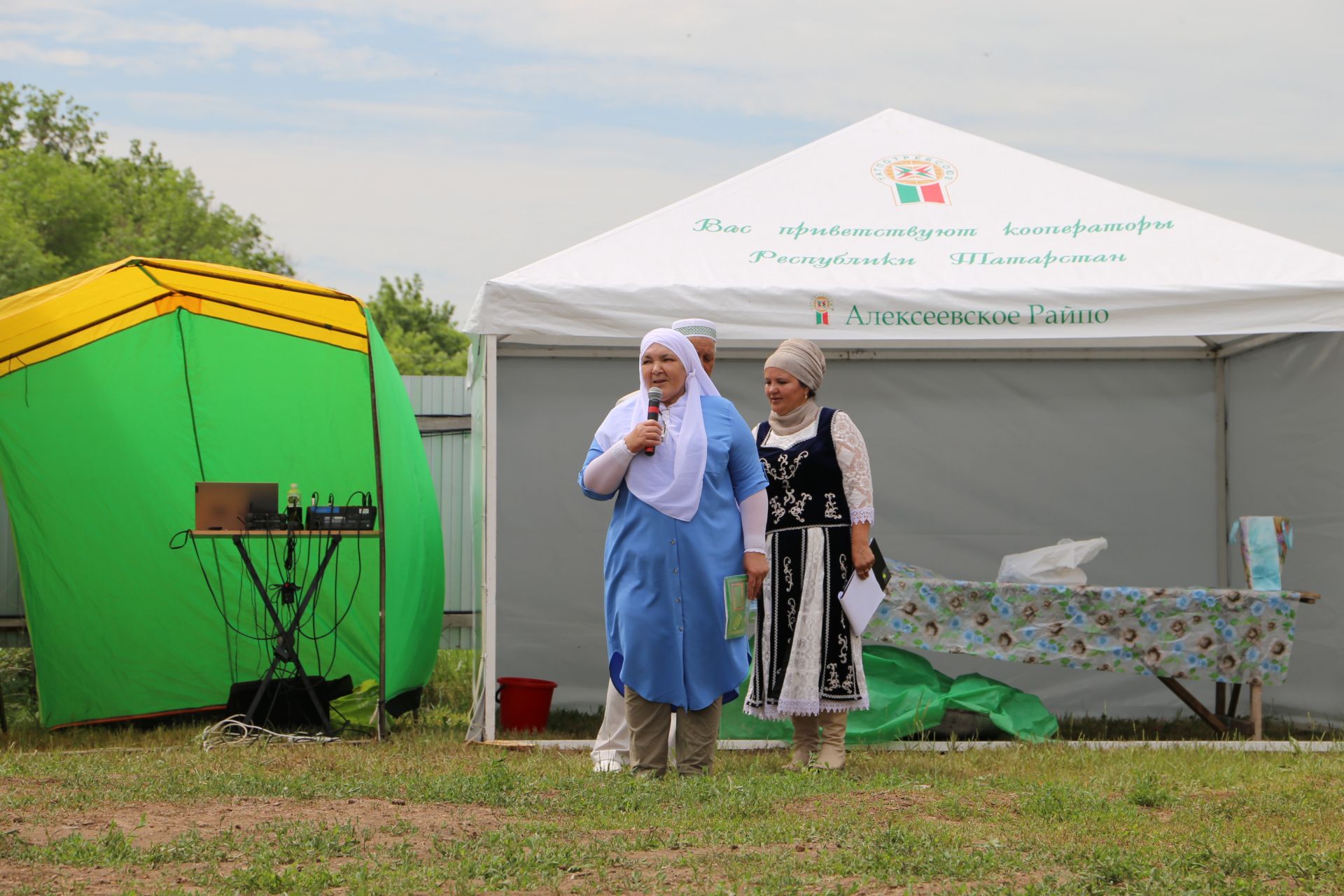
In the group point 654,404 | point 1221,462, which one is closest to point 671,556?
point 654,404

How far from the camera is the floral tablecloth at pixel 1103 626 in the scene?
5.11 meters

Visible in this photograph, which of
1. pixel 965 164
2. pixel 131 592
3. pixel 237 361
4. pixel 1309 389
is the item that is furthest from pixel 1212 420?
pixel 131 592

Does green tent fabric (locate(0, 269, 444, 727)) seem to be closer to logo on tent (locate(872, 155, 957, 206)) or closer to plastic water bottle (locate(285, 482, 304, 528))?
plastic water bottle (locate(285, 482, 304, 528))

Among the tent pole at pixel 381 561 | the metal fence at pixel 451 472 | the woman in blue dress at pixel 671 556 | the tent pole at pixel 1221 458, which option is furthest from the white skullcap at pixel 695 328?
the metal fence at pixel 451 472

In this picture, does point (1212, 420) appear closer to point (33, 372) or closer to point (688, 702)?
point (688, 702)

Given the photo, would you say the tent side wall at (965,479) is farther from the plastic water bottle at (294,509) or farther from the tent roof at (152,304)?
the plastic water bottle at (294,509)

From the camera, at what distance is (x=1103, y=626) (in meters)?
5.18

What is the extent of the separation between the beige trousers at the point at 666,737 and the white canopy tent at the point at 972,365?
1.20m

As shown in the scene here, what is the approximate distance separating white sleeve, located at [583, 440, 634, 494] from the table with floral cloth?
1.85 meters

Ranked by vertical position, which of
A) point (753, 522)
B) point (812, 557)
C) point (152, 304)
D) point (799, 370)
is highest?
point (152, 304)

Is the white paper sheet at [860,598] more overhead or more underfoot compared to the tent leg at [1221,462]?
more underfoot

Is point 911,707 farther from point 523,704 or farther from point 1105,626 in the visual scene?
point 523,704

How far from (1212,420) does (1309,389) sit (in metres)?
0.75

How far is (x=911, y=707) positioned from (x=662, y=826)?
220cm
